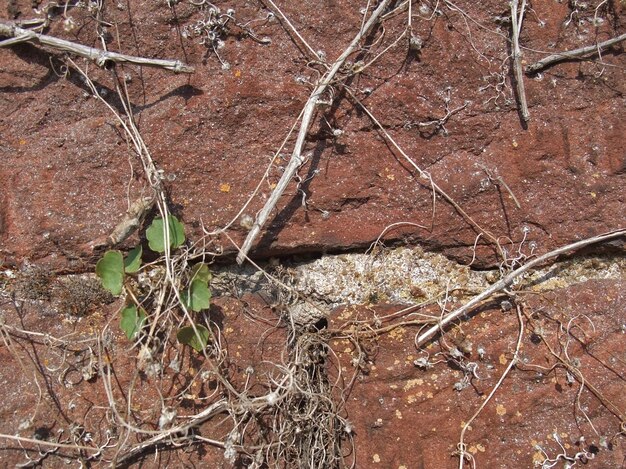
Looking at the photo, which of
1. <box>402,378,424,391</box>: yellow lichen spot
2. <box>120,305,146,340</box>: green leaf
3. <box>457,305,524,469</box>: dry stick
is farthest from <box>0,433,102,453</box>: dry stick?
<box>457,305,524,469</box>: dry stick

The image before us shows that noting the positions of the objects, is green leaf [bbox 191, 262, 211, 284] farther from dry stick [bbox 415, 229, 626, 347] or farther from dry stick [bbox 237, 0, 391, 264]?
dry stick [bbox 415, 229, 626, 347]

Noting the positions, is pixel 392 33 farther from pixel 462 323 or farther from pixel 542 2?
pixel 462 323

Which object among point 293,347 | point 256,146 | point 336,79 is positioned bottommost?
point 293,347

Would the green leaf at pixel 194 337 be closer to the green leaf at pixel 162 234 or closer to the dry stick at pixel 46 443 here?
the green leaf at pixel 162 234

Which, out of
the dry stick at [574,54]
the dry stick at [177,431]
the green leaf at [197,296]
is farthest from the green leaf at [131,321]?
the dry stick at [574,54]

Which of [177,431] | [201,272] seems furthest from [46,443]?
[201,272]

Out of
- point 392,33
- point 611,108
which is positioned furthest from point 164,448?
point 611,108
